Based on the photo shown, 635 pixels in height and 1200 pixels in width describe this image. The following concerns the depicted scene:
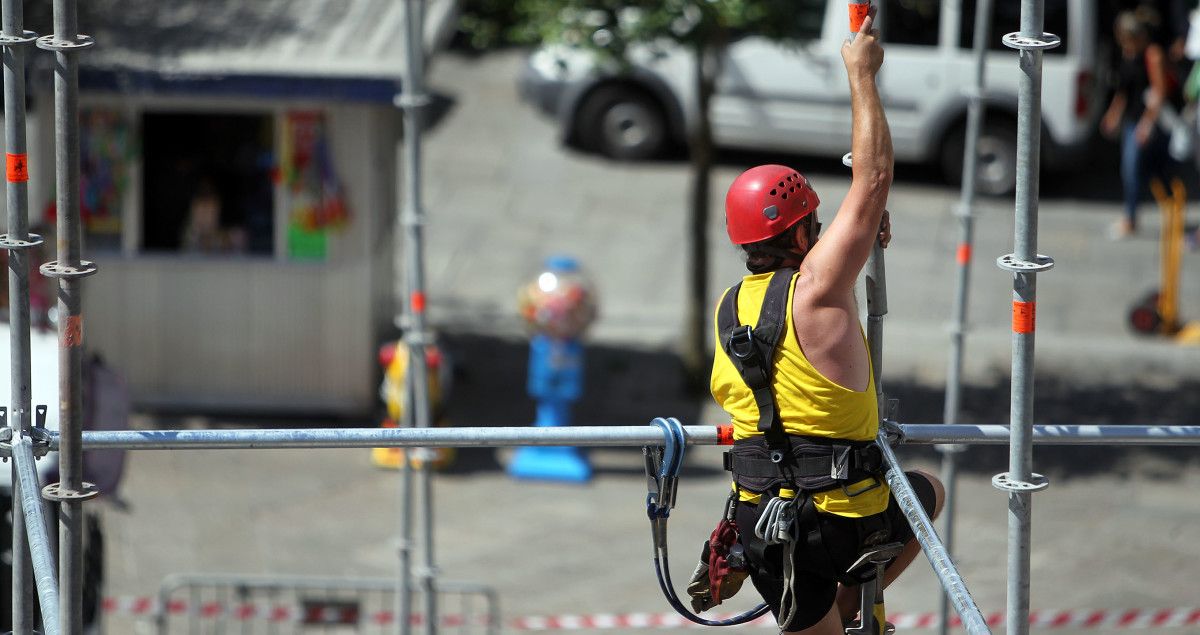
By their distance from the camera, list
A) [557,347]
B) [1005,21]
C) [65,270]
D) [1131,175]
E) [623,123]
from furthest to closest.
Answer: [623,123]
[1005,21]
[1131,175]
[557,347]
[65,270]

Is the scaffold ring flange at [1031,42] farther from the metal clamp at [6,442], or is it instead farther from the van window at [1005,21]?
the van window at [1005,21]

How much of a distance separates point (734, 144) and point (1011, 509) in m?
13.4

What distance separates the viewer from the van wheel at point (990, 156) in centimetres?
1695

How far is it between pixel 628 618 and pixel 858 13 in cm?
575

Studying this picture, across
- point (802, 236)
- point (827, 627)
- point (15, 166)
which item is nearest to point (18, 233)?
point (15, 166)

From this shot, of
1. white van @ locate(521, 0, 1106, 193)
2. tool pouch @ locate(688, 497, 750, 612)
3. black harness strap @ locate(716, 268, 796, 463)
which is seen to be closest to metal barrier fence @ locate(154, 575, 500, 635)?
tool pouch @ locate(688, 497, 750, 612)

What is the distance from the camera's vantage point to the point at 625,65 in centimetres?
1193

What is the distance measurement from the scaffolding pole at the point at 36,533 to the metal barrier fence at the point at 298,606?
442 centimetres

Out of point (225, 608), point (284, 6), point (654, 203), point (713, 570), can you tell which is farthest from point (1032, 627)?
point (654, 203)

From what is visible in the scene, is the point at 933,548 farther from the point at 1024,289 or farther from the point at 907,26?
the point at 907,26

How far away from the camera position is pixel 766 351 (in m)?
4.46

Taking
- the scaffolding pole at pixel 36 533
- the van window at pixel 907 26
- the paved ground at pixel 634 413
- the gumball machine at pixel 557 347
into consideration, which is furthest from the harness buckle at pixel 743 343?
the van window at pixel 907 26

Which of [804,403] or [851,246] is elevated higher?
[851,246]

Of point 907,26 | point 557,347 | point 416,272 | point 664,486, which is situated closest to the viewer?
point 664,486
